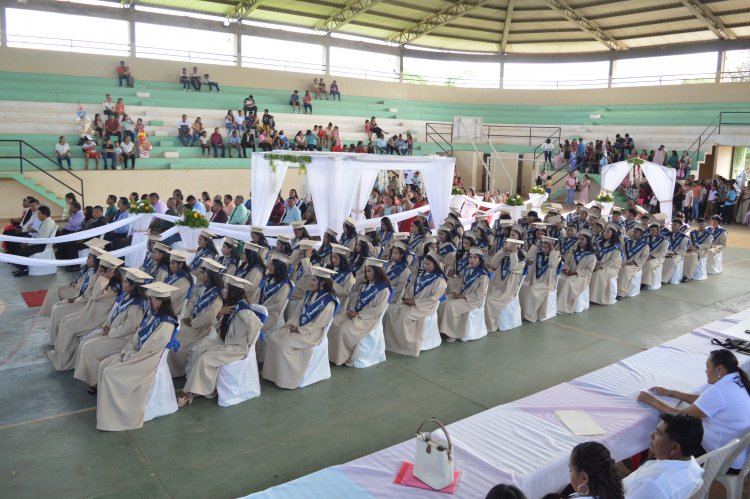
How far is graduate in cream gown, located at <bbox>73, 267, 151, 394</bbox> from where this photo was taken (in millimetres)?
6641

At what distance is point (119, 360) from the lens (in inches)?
239

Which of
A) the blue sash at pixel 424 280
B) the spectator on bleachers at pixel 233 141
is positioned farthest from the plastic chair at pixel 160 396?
the spectator on bleachers at pixel 233 141

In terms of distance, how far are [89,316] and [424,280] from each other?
431cm

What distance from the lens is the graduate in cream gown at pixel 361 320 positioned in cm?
763

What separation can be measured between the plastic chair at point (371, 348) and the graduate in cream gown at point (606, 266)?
4999 millimetres

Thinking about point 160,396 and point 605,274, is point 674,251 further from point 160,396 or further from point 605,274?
point 160,396

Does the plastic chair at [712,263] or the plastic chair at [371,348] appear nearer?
the plastic chair at [371,348]

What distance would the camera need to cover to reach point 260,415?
6.27 meters

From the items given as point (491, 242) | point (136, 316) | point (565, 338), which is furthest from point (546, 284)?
point (136, 316)

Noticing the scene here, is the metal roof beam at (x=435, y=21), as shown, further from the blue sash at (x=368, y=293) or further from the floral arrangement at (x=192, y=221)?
the blue sash at (x=368, y=293)

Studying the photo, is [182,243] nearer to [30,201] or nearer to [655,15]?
[30,201]

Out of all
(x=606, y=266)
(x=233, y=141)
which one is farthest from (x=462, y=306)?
(x=233, y=141)

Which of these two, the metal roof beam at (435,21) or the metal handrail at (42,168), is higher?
the metal roof beam at (435,21)

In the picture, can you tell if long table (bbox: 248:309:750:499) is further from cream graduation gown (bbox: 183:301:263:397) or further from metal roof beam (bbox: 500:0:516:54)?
metal roof beam (bbox: 500:0:516:54)
